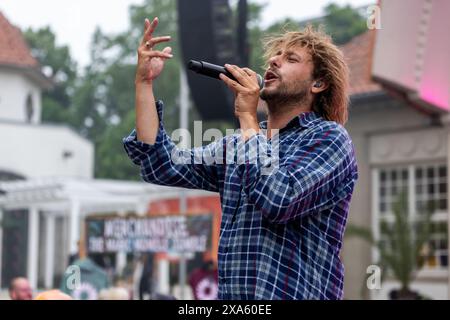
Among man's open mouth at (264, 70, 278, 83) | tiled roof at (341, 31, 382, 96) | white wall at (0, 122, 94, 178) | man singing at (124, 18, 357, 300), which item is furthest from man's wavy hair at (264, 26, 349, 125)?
white wall at (0, 122, 94, 178)

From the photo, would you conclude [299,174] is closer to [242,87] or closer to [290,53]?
[242,87]

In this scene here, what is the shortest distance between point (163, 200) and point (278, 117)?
815 inches

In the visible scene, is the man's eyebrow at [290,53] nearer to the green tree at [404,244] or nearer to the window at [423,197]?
the green tree at [404,244]

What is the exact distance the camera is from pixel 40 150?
3136cm

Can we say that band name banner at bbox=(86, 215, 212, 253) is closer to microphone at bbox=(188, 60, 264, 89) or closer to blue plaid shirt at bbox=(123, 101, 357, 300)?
blue plaid shirt at bbox=(123, 101, 357, 300)

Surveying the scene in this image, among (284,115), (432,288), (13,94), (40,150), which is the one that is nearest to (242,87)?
(284,115)

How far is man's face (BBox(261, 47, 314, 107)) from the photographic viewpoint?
2.62m

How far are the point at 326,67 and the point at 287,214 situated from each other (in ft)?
1.96

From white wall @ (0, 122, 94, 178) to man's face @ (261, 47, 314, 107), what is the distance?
2812cm

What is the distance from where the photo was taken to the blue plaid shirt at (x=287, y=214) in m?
2.37

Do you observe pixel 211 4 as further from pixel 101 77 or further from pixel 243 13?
pixel 101 77

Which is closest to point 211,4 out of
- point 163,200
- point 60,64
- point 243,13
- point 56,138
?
point 243,13
